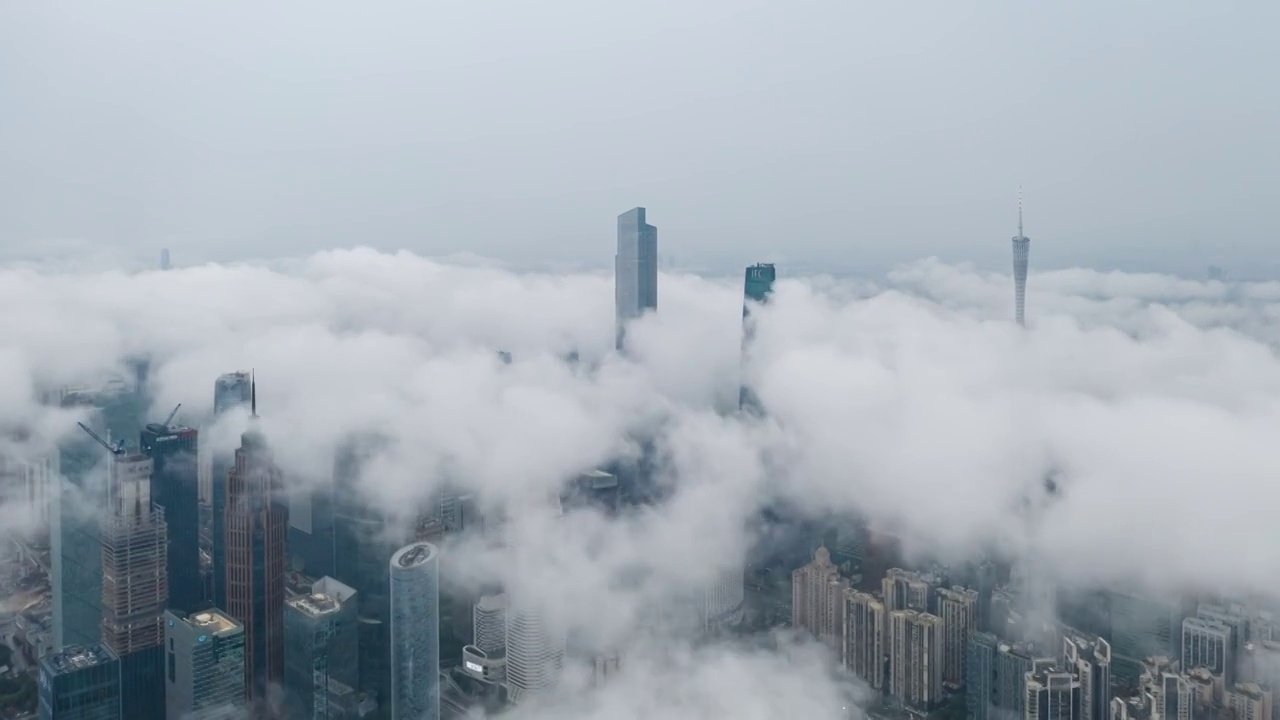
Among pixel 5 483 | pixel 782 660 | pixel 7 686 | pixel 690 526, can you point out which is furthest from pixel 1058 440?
pixel 5 483

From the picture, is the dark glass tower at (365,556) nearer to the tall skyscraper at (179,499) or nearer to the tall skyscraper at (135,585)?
the tall skyscraper at (179,499)

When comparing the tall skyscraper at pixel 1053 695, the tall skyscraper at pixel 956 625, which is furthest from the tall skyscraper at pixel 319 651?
the tall skyscraper at pixel 1053 695

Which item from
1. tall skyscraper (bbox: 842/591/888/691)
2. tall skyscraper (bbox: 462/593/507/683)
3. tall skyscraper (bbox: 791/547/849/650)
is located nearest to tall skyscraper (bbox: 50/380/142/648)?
tall skyscraper (bbox: 462/593/507/683)

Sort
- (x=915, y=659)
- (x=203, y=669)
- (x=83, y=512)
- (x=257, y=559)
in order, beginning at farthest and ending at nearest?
(x=257, y=559), (x=83, y=512), (x=203, y=669), (x=915, y=659)

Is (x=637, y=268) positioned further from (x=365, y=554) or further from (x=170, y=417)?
(x=170, y=417)

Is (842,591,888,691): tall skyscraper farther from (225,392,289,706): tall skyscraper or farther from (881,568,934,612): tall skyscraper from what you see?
(225,392,289,706): tall skyscraper

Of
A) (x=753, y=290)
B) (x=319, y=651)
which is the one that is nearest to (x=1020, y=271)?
(x=753, y=290)
